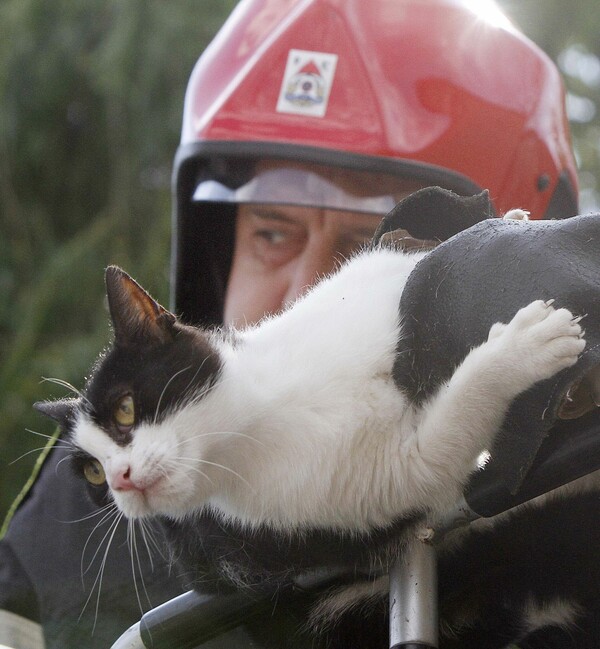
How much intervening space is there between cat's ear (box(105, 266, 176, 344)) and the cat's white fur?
0.06 meters

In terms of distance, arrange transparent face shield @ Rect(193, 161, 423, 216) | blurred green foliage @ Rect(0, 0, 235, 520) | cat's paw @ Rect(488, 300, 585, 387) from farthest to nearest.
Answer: blurred green foliage @ Rect(0, 0, 235, 520)
transparent face shield @ Rect(193, 161, 423, 216)
cat's paw @ Rect(488, 300, 585, 387)

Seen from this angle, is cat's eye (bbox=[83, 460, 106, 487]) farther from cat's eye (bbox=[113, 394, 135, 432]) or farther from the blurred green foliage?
the blurred green foliage

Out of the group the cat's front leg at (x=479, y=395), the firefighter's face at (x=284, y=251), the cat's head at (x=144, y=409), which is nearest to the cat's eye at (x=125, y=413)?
the cat's head at (x=144, y=409)

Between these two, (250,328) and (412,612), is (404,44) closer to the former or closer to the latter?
(250,328)

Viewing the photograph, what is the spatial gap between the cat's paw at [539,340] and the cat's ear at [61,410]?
0.46 m

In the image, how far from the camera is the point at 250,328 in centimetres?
94

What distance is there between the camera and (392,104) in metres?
1.39

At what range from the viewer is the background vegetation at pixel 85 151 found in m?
2.19

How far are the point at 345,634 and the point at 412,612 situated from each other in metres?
0.16

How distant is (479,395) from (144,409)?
1.04 feet

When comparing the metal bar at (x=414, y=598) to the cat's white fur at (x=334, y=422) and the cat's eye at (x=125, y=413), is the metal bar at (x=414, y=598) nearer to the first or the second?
the cat's white fur at (x=334, y=422)

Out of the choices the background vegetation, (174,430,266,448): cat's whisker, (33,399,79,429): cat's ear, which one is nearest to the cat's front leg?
(174,430,266,448): cat's whisker

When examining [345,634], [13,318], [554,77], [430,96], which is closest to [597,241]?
[345,634]

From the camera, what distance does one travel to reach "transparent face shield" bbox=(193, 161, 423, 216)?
132 cm
